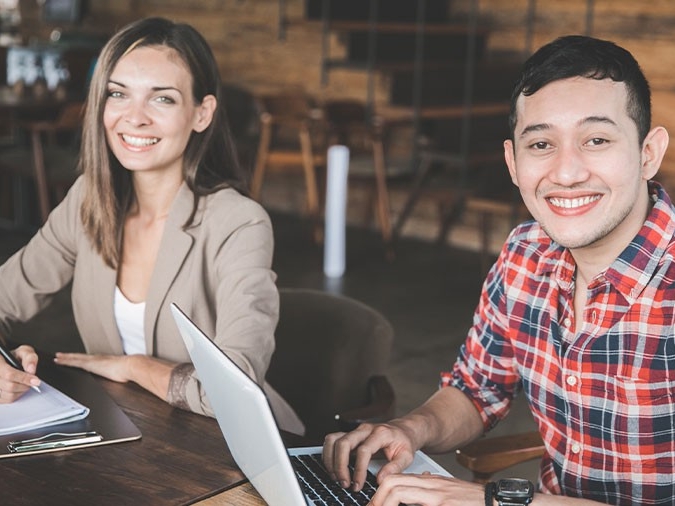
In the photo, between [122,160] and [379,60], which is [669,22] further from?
[122,160]

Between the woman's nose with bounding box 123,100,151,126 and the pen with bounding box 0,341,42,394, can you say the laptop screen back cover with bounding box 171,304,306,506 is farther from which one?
the woman's nose with bounding box 123,100,151,126

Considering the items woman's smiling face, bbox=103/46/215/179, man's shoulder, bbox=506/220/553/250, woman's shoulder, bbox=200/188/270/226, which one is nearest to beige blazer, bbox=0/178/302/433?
woman's shoulder, bbox=200/188/270/226

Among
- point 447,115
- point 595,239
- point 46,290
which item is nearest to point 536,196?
point 595,239

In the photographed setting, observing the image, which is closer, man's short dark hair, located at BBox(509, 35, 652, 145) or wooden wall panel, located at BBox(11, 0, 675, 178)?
man's short dark hair, located at BBox(509, 35, 652, 145)

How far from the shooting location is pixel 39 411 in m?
1.75

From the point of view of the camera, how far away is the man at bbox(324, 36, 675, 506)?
64.6 inches

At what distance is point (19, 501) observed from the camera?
1441 millimetres

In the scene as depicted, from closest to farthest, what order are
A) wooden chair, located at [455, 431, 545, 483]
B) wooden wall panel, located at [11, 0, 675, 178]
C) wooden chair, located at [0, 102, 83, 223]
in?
wooden chair, located at [455, 431, 545, 483] < wooden chair, located at [0, 102, 83, 223] < wooden wall panel, located at [11, 0, 675, 178]

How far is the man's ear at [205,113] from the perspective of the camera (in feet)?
7.76

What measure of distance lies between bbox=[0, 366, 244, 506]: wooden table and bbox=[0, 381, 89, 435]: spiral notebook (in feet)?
0.34

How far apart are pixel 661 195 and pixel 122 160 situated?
1.19 metres

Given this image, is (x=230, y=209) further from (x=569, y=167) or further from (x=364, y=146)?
(x=364, y=146)

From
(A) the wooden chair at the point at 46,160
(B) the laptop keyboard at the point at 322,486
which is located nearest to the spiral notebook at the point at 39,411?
(B) the laptop keyboard at the point at 322,486

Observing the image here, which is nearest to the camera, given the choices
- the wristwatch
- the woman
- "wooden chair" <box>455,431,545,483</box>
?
the wristwatch
